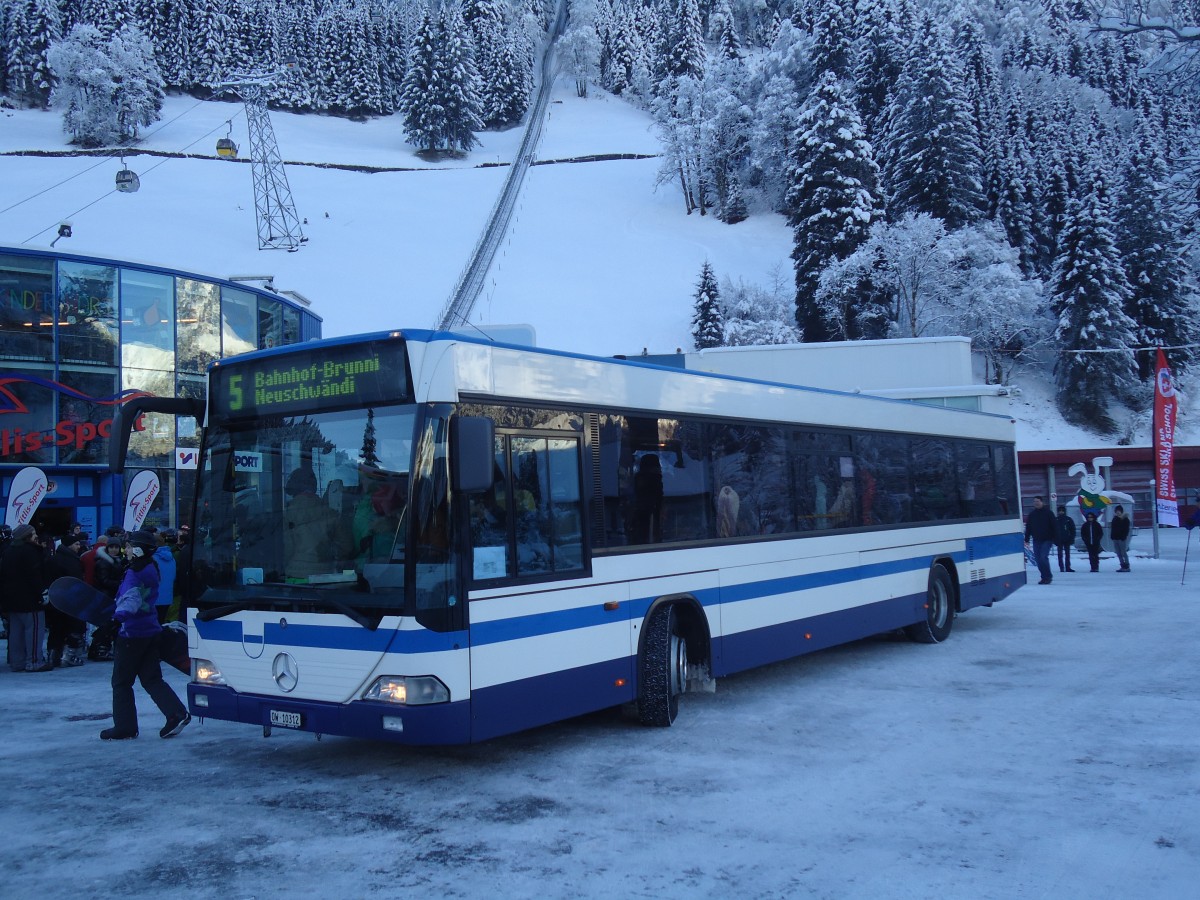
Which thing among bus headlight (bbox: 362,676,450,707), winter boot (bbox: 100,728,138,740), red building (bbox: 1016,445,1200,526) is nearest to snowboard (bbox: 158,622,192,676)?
winter boot (bbox: 100,728,138,740)

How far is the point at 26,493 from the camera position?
14781 millimetres

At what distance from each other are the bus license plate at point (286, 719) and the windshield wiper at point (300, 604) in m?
0.74

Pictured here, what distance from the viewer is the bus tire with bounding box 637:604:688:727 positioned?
804cm

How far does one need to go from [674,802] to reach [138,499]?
11.2 metres

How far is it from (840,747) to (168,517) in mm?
19739

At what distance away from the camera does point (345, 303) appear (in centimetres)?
5597

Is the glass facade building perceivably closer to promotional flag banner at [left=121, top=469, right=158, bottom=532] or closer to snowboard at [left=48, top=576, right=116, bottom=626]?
promotional flag banner at [left=121, top=469, right=158, bottom=532]

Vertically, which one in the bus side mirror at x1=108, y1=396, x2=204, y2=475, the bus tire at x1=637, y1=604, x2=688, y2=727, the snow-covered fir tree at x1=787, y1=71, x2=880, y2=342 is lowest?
the bus tire at x1=637, y1=604, x2=688, y2=727

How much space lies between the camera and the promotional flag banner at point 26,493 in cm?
1470

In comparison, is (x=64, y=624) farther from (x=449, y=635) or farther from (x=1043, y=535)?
(x=1043, y=535)

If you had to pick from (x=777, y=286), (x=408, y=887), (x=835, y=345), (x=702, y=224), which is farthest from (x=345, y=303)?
(x=408, y=887)

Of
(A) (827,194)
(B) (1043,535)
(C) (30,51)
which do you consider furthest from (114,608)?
(C) (30,51)

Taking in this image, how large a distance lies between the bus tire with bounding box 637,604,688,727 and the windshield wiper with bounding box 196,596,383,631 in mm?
2560

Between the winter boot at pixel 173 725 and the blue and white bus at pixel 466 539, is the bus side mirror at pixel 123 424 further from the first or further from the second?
the winter boot at pixel 173 725
